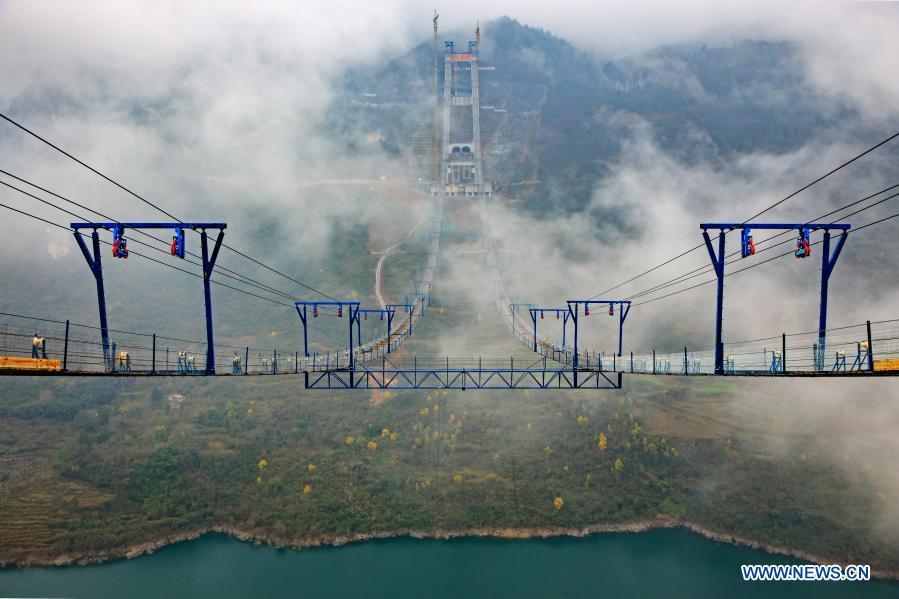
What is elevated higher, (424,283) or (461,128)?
(461,128)

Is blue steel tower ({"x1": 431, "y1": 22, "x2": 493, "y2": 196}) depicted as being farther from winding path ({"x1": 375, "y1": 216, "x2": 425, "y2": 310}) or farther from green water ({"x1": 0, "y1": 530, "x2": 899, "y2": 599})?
green water ({"x1": 0, "y1": 530, "x2": 899, "y2": 599})

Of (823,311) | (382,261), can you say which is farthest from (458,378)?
(823,311)

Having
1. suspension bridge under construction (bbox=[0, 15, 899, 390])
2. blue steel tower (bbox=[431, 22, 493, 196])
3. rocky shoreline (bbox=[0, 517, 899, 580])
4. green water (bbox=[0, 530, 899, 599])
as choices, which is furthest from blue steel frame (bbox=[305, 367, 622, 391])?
blue steel tower (bbox=[431, 22, 493, 196])

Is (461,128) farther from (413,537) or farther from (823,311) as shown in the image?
(823,311)

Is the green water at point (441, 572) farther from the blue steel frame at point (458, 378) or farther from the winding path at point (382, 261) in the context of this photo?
the winding path at point (382, 261)

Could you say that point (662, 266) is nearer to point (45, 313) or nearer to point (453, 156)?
point (453, 156)
